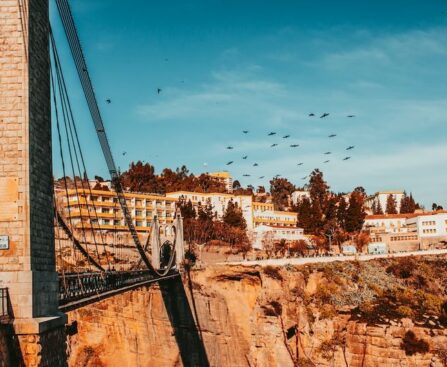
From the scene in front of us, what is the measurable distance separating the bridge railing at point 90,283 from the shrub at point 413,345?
727 inches

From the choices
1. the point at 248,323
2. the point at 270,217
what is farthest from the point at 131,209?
the point at 270,217

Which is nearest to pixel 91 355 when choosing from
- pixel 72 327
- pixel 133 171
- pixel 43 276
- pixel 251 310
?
pixel 72 327

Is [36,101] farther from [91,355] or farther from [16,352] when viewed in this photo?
[91,355]

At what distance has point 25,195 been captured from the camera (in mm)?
12656

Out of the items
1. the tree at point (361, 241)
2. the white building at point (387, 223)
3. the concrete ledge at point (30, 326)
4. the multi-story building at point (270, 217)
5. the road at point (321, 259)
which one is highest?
the multi-story building at point (270, 217)

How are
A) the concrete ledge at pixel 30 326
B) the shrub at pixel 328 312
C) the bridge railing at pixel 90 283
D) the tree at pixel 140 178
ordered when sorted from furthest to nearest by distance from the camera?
the tree at pixel 140 178 → the shrub at pixel 328 312 → the bridge railing at pixel 90 283 → the concrete ledge at pixel 30 326

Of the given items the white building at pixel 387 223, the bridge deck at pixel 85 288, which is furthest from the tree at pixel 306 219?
the bridge deck at pixel 85 288

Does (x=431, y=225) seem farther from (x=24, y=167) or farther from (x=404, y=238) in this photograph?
(x=24, y=167)

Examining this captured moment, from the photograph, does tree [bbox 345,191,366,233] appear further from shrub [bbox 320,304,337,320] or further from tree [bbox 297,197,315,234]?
shrub [bbox 320,304,337,320]

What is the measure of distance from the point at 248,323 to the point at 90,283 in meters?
26.2

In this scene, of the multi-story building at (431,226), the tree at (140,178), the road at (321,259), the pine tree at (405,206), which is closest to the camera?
the road at (321,259)

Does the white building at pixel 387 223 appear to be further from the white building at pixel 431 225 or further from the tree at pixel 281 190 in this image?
the tree at pixel 281 190

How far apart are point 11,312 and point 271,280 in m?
37.6

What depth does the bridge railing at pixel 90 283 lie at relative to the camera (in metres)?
17.1
